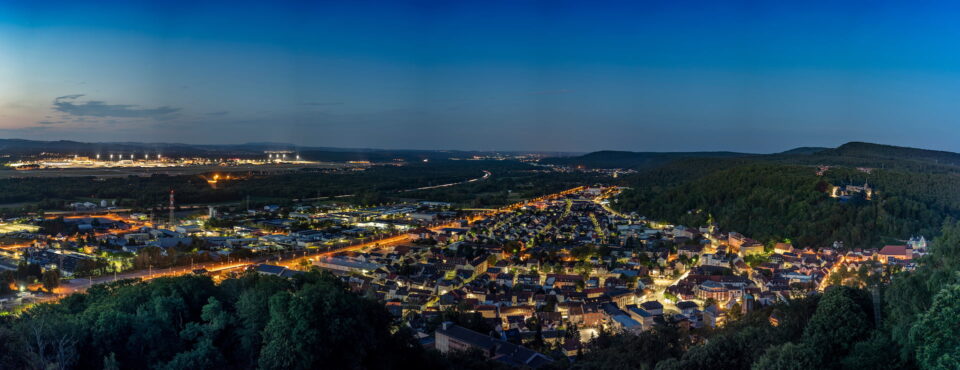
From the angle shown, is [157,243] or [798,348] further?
[157,243]

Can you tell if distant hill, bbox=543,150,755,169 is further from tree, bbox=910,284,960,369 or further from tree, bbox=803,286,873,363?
tree, bbox=910,284,960,369

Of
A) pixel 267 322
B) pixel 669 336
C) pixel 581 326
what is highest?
pixel 267 322

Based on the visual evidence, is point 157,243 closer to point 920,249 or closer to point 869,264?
point 869,264

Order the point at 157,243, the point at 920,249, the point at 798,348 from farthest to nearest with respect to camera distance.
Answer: the point at 157,243 → the point at 920,249 → the point at 798,348

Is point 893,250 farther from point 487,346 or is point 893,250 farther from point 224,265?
point 224,265

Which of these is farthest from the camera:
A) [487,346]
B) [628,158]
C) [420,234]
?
[628,158]

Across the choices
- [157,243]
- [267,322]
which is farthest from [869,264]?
[157,243]

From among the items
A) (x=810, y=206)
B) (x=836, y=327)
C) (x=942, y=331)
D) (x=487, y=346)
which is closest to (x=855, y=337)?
(x=836, y=327)
